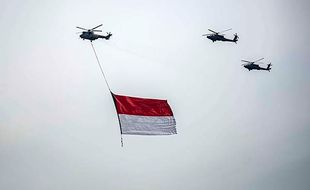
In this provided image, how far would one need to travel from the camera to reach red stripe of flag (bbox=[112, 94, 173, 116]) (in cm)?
2622

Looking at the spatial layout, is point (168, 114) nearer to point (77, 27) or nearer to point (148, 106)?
point (148, 106)

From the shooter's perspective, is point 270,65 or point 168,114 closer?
point 168,114

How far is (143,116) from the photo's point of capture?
90.6 ft

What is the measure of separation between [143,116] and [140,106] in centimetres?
91

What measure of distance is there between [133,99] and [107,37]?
11.5m

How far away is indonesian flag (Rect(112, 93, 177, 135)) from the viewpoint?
26.2 meters

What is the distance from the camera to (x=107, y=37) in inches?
1411

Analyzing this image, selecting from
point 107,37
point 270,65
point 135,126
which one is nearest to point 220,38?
point 270,65

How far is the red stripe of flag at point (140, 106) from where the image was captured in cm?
2622

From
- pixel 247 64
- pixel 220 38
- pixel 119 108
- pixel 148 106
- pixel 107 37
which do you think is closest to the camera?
pixel 119 108

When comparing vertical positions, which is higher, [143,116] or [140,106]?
[140,106]

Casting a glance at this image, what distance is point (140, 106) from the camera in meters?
27.3

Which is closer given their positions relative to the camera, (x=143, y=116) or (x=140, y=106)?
(x=140, y=106)

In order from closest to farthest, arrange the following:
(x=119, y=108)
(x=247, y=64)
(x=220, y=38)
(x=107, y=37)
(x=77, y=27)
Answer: (x=119, y=108), (x=77, y=27), (x=107, y=37), (x=220, y=38), (x=247, y=64)
